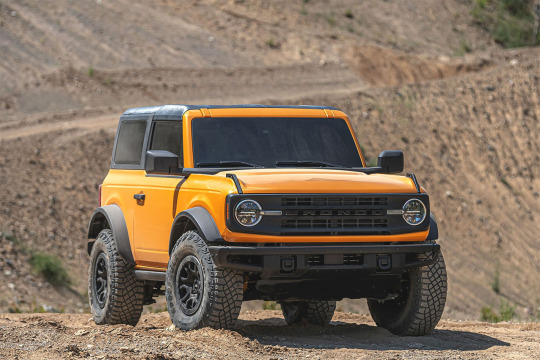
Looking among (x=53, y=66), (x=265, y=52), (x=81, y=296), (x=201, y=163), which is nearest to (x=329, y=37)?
(x=265, y=52)

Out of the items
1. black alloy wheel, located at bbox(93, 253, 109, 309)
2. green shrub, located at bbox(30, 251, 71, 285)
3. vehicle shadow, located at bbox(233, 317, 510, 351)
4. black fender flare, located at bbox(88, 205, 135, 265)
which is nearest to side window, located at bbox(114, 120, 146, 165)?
black fender flare, located at bbox(88, 205, 135, 265)

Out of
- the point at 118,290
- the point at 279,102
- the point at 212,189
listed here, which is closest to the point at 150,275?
the point at 118,290

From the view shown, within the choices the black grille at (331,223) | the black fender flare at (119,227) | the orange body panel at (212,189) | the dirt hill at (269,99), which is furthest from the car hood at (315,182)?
the dirt hill at (269,99)

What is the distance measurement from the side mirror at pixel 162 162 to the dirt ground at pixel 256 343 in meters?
1.47

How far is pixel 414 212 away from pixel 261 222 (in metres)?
1.45

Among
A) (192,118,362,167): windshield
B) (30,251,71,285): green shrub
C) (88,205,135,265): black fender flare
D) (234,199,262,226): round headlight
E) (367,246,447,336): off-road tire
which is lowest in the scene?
(30,251,71,285): green shrub

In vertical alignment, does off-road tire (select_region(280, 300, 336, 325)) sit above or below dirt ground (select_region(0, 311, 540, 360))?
below

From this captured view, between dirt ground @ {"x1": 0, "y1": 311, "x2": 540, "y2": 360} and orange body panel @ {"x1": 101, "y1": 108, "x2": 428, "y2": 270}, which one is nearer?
dirt ground @ {"x1": 0, "y1": 311, "x2": 540, "y2": 360}

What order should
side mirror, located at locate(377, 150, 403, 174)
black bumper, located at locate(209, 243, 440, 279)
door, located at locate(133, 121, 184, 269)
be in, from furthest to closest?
side mirror, located at locate(377, 150, 403, 174)
door, located at locate(133, 121, 184, 269)
black bumper, located at locate(209, 243, 440, 279)

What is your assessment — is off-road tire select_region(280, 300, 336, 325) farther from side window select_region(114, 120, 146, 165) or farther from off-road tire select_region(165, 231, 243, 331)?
off-road tire select_region(165, 231, 243, 331)

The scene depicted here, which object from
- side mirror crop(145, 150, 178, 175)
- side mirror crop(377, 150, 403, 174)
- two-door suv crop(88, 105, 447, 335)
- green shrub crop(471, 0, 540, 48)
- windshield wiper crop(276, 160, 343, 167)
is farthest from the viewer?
green shrub crop(471, 0, 540, 48)

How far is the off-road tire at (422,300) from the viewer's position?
8922mm

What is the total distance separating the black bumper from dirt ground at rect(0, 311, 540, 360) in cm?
63

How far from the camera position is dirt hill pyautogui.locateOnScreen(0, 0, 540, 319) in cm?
2270
